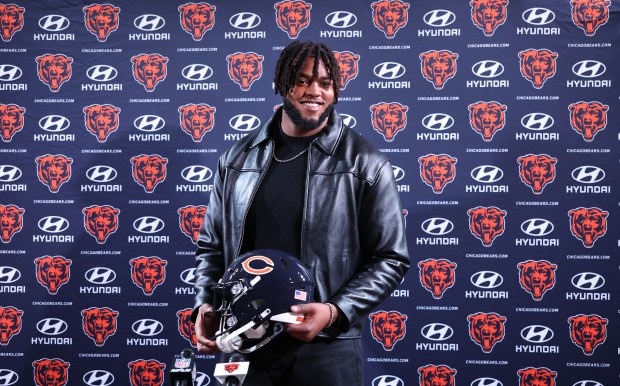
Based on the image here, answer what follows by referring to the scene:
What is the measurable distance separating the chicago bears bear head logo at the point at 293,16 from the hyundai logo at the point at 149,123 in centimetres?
92

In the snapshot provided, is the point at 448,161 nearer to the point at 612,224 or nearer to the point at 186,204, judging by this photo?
the point at 612,224

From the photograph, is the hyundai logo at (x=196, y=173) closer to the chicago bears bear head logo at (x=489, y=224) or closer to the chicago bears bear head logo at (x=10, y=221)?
the chicago bears bear head logo at (x=10, y=221)

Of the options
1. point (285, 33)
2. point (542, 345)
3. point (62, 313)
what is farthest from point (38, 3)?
point (542, 345)

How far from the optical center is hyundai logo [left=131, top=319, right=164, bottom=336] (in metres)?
3.76

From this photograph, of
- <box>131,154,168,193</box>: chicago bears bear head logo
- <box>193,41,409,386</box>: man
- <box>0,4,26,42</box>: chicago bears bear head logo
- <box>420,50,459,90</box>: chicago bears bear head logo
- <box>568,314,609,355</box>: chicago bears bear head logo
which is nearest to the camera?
<box>193,41,409,386</box>: man

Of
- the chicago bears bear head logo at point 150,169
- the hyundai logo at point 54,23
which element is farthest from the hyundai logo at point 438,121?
the hyundai logo at point 54,23

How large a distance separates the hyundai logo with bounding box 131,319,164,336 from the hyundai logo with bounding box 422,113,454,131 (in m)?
1.97

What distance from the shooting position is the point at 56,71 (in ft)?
12.7

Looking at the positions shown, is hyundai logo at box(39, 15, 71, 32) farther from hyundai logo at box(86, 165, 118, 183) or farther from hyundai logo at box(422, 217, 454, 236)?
hyundai logo at box(422, 217, 454, 236)

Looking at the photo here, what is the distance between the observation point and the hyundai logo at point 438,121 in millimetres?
3660

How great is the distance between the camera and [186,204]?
3.76 m

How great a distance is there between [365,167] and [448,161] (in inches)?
74.5

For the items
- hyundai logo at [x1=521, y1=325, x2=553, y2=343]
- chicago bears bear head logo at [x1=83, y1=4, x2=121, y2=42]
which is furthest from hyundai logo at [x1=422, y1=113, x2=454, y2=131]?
chicago bears bear head logo at [x1=83, y1=4, x2=121, y2=42]

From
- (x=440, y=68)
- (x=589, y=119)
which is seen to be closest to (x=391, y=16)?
(x=440, y=68)
